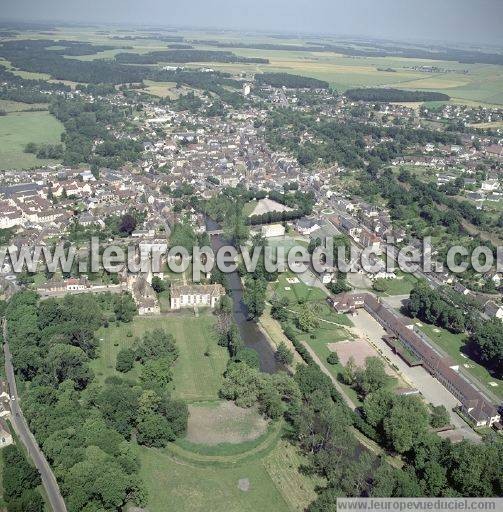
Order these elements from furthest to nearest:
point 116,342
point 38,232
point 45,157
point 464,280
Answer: point 45,157 → point 38,232 → point 464,280 → point 116,342

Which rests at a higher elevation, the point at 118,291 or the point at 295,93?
the point at 295,93

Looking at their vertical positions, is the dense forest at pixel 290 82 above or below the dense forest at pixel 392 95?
above

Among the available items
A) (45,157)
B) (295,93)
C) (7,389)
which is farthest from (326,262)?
(295,93)

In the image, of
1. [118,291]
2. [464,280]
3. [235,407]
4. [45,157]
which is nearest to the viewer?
[235,407]

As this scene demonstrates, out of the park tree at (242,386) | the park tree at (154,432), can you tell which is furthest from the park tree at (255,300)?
the park tree at (154,432)

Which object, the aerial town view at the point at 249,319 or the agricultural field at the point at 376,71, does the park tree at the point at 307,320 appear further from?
the agricultural field at the point at 376,71

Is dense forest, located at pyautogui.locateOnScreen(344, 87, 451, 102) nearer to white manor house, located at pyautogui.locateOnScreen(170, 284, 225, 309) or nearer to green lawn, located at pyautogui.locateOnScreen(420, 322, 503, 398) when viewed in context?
green lawn, located at pyautogui.locateOnScreen(420, 322, 503, 398)

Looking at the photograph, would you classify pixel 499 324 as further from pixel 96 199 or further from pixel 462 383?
pixel 96 199
